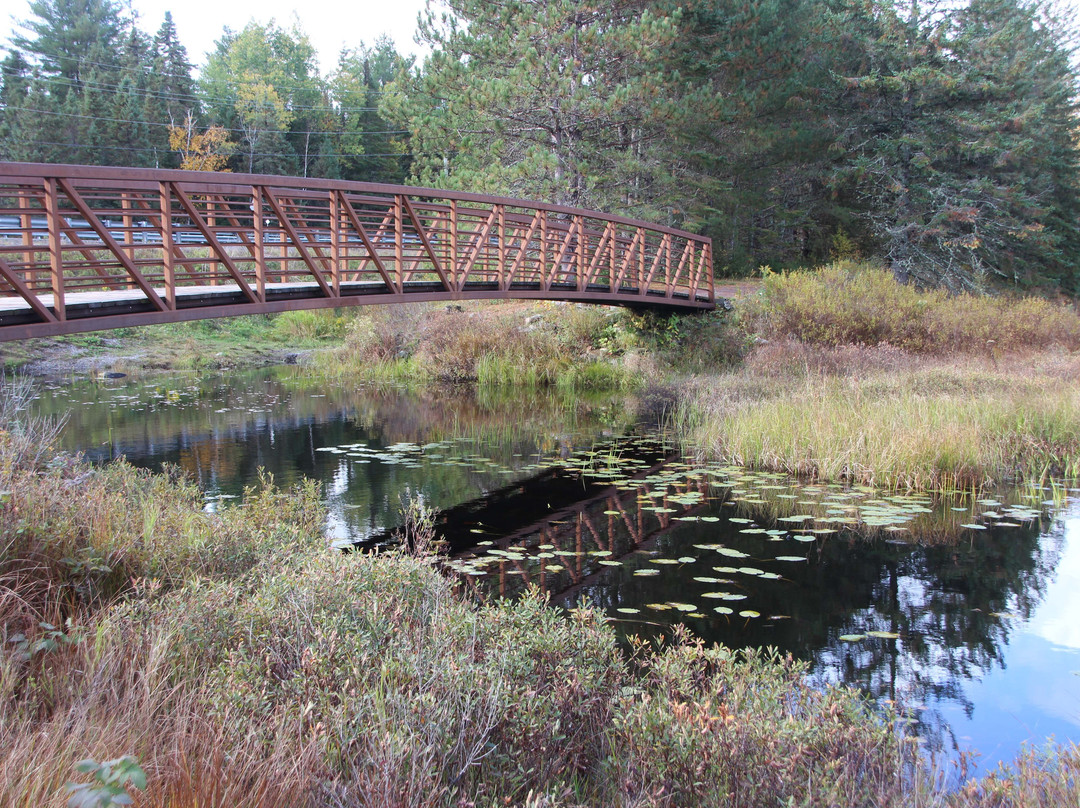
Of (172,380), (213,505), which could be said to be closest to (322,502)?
(213,505)

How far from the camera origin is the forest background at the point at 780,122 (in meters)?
19.5

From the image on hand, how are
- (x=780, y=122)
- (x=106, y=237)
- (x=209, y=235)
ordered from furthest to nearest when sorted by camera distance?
(x=780, y=122) < (x=209, y=235) < (x=106, y=237)

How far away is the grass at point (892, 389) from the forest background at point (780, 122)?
6254 millimetres

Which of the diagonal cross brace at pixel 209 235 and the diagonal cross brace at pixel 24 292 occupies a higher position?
the diagonal cross brace at pixel 209 235

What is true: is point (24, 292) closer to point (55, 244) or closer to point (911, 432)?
point (55, 244)

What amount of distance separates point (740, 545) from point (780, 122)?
75.5 ft

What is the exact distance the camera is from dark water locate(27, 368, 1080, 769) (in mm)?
4766

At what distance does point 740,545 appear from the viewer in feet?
22.4

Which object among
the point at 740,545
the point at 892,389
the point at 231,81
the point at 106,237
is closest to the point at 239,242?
the point at 106,237

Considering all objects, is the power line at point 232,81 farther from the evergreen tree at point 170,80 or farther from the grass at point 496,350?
the grass at point 496,350

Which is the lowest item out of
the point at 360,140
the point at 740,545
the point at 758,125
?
the point at 740,545

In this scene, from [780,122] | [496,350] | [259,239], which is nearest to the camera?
[259,239]

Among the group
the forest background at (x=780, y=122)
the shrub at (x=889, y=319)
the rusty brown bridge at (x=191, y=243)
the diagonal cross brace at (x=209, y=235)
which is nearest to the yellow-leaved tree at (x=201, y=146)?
the forest background at (x=780, y=122)

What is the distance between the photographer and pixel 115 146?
40.6 m
